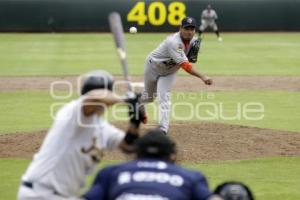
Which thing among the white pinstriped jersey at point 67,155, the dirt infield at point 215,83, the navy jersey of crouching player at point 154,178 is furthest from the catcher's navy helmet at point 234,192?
the dirt infield at point 215,83

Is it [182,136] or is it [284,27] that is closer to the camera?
[182,136]

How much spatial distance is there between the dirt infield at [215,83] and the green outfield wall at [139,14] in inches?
747

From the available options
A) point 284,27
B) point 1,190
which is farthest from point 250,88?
point 284,27

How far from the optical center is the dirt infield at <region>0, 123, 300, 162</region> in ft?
38.0

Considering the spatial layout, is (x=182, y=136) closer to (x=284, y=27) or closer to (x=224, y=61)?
(x=224, y=61)

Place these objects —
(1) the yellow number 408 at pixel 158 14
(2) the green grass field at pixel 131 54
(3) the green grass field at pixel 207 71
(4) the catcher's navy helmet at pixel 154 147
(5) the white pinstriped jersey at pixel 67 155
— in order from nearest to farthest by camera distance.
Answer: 1. (4) the catcher's navy helmet at pixel 154 147
2. (5) the white pinstriped jersey at pixel 67 155
3. (3) the green grass field at pixel 207 71
4. (2) the green grass field at pixel 131 54
5. (1) the yellow number 408 at pixel 158 14

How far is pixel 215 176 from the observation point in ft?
32.9

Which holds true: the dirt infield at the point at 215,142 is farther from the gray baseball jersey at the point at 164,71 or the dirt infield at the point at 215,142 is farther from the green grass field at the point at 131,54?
the green grass field at the point at 131,54

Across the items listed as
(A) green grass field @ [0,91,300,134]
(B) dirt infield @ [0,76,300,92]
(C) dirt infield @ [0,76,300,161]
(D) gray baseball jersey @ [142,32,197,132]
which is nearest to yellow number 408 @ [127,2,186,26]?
(B) dirt infield @ [0,76,300,92]

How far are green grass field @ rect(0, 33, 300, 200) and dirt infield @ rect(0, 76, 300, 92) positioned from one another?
33.7 inches

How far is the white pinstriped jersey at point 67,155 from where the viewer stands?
545 cm

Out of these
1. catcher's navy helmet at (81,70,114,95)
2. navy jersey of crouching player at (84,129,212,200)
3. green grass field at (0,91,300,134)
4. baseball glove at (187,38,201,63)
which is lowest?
green grass field at (0,91,300,134)

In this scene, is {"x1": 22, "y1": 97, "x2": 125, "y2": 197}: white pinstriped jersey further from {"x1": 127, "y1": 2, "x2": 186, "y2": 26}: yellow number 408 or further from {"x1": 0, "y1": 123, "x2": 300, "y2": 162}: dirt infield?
{"x1": 127, "y1": 2, "x2": 186, "y2": 26}: yellow number 408

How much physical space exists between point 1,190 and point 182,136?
474 centimetres
